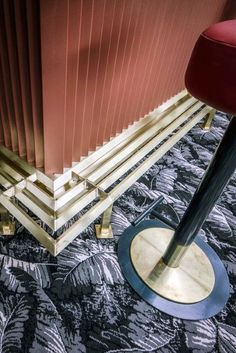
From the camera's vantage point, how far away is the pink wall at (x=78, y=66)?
749mm

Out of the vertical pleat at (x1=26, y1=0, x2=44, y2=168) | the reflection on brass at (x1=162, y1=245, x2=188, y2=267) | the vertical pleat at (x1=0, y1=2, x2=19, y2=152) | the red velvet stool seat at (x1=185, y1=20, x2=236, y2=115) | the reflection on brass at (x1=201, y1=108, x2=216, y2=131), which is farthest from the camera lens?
the reflection on brass at (x1=201, y1=108, x2=216, y2=131)

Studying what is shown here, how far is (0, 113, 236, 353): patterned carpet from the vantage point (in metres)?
0.93

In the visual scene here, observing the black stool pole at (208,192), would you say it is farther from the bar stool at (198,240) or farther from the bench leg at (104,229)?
the bench leg at (104,229)

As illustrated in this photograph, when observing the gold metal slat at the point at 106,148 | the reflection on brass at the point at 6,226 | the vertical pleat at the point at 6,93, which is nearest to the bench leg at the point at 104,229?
the gold metal slat at the point at 106,148

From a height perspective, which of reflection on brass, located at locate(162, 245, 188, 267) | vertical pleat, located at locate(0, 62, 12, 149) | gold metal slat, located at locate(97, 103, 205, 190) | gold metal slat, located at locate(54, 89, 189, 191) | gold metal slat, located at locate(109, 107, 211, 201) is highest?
vertical pleat, located at locate(0, 62, 12, 149)

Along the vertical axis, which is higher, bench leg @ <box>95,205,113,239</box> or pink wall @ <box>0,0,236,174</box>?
pink wall @ <box>0,0,236,174</box>

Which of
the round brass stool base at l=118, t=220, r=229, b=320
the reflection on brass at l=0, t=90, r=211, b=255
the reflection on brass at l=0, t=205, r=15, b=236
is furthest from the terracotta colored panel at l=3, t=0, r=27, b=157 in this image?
the round brass stool base at l=118, t=220, r=229, b=320

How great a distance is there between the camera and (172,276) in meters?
1.14

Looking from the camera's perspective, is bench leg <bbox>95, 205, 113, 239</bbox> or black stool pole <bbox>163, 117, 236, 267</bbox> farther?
bench leg <bbox>95, 205, 113, 239</bbox>

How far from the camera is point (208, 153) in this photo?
6.38 ft

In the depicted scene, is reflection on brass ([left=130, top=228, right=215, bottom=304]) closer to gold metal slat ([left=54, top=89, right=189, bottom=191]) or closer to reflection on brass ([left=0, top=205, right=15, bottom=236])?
gold metal slat ([left=54, top=89, right=189, bottom=191])

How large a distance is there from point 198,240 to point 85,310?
0.64 metres

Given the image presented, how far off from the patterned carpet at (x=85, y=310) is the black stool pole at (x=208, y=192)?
0.25 m

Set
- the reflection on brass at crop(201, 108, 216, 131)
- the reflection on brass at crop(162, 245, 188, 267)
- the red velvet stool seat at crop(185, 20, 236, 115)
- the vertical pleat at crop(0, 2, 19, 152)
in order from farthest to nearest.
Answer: the reflection on brass at crop(201, 108, 216, 131) < the reflection on brass at crop(162, 245, 188, 267) < the vertical pleat at crop(0, 2, 19, 152) < the red velvet stool seat at crop(185, 20, 236, 115)
